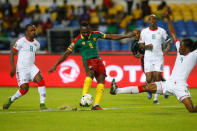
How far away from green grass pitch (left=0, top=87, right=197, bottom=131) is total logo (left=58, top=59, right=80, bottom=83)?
18.1ft

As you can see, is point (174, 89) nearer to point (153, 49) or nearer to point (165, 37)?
point (153, 49)

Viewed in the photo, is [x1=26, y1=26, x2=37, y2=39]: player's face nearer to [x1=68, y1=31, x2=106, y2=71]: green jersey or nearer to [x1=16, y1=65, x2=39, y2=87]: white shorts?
[x1=16, y1=65, x2=39, y2=87]: white shorts

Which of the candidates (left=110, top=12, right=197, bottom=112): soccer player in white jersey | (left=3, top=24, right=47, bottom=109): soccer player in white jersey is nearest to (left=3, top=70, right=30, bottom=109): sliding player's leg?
(left=3, top=24, right=47, bottom=109): soccer player in white jersey

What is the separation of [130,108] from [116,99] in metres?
2.90

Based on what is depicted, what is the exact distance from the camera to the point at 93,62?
486 inches

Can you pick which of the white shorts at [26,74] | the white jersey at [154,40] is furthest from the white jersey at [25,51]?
the white jersey at [154,40]

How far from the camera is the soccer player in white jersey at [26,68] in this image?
40.2 feet

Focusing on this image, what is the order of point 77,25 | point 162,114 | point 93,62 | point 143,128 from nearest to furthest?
point 143,128 < point 162,114 < point 93,62 < point 77,25

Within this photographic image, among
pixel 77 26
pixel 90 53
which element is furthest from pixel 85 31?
pixel 77 26

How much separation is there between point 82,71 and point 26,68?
808 cm

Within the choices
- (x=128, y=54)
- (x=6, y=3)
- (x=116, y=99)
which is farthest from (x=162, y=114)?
(x=6, y=3)

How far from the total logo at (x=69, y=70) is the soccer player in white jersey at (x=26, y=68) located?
7763 mm

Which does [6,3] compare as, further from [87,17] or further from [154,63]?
[154,63]

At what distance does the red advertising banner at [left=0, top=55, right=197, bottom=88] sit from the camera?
19891mm
